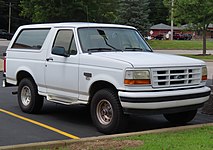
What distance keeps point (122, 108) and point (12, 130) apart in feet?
6.88

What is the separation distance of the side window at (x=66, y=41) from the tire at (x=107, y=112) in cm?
117

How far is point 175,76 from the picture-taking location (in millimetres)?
7391

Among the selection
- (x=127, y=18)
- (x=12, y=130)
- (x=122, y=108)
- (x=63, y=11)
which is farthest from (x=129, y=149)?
(x=127, y=18)

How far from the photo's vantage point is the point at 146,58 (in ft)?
24.3

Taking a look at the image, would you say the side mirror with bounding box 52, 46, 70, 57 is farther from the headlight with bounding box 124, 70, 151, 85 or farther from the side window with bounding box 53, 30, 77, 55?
the headlight with bounding box 124, 70, 151, 85

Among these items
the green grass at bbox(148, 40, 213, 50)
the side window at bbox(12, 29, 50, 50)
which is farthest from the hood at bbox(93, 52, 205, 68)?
the green grass at bbox(148, 40, 213, 50)

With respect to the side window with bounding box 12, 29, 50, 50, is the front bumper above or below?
below

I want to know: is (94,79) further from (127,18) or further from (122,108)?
(127,18)

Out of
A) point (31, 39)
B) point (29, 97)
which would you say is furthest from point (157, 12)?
point (29, 97)

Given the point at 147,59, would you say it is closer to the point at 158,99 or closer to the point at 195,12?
the point at 158,99

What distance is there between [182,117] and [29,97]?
11.1ft

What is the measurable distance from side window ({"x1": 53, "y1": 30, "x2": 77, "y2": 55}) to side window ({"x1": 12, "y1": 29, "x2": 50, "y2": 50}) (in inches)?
18.1

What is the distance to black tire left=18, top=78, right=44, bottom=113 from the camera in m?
9.18

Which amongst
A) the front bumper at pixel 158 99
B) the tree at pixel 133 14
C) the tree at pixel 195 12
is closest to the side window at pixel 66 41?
the front bumper at pixel 158 99
